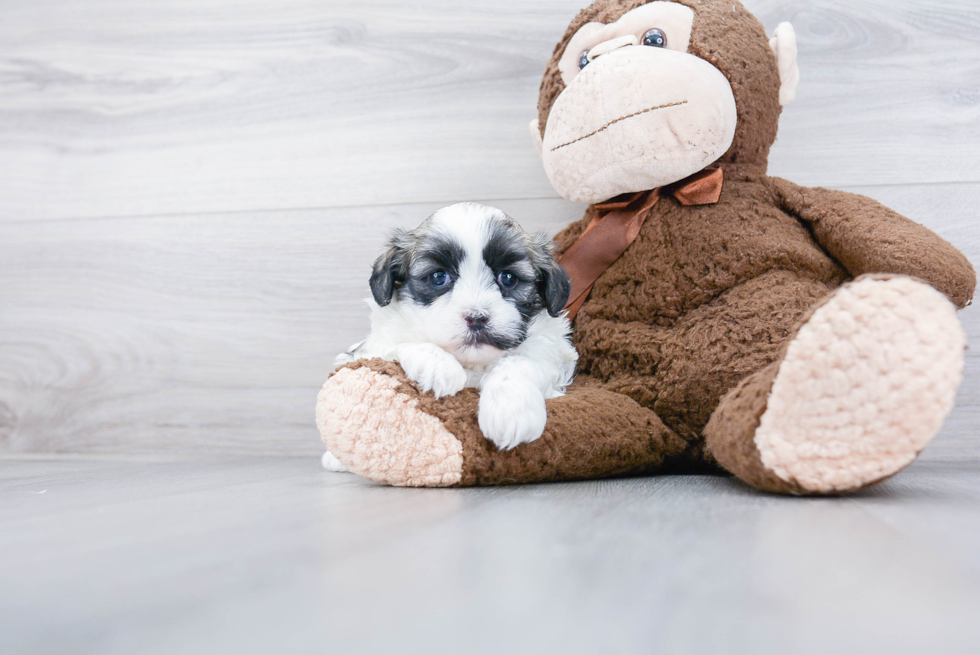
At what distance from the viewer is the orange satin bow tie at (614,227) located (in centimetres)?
124

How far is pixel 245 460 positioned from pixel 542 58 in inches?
49.0

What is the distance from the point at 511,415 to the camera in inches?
37.8

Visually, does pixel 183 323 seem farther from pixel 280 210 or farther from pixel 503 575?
pixel 503 575

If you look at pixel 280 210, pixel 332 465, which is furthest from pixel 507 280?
pixel 280 210

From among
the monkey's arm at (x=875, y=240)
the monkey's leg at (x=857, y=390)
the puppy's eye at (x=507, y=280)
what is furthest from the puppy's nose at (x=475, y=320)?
the monkey's arm at (x=875, y=240)

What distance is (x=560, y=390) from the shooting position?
123cm

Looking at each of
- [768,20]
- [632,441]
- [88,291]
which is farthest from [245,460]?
[768,20]

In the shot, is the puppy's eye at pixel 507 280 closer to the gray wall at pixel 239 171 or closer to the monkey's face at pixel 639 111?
the monkey's face at pixel 639 111

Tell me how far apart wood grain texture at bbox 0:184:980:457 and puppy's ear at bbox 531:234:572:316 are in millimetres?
464

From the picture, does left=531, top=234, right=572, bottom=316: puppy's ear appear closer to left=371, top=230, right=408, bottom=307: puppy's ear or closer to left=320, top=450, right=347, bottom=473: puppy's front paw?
left=371, top=230, right=408, bottom=307: puppy's ear

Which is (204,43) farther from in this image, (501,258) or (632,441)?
(632,441)

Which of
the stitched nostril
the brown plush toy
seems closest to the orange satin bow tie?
the brown plush toy

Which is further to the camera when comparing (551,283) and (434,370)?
(551,283)

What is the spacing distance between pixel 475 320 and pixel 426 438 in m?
0.20
